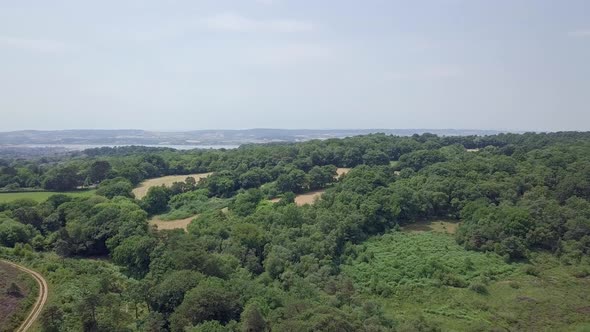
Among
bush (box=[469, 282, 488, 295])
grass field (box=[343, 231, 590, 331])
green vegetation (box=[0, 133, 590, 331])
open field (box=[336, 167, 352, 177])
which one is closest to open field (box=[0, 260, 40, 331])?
green vegetation (box=[0, 133, 590, 331])

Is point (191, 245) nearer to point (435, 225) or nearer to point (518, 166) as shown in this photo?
point (435, 225)

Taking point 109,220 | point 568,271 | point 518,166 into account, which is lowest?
point 568,271

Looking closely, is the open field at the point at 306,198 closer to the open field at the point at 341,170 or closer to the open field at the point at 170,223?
the open field at the point at 341,170

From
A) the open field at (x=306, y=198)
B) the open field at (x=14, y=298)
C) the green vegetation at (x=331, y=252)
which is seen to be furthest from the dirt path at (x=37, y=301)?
the open field at (x=306, y=198)

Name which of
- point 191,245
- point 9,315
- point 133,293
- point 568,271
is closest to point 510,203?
point 568,271

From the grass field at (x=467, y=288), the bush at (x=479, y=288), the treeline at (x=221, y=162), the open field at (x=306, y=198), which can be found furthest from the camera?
the treeline at (x=221, y=162)

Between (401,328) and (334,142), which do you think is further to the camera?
(334,142)
